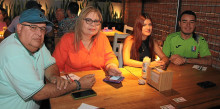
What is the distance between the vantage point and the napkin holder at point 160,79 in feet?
5.17

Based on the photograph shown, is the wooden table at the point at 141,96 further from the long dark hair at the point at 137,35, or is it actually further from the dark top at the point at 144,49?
the dark top at the point at 144,49

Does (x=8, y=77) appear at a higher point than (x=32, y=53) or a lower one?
lower

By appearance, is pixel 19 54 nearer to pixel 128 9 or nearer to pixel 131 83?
pixel 131 83

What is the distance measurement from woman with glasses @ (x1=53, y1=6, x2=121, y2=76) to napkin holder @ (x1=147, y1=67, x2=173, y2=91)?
57cm

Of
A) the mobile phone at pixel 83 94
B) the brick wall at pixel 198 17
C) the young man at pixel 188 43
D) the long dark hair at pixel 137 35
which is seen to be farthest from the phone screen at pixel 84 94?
the brick wall at pixel 198 17

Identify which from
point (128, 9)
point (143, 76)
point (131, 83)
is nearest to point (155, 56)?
point (143, 76)

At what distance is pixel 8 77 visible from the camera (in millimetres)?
1229

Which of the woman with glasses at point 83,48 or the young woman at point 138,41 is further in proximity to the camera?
→ the young woman at point 138,41

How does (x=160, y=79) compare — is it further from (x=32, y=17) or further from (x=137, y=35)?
(x=32, y=17)

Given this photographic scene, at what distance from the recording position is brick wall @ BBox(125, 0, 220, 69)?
3.01 m

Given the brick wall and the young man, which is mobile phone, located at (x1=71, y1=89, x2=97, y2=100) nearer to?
the young man

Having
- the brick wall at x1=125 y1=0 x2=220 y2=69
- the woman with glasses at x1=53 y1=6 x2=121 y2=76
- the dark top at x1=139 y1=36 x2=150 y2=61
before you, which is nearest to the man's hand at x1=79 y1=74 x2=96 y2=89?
the woman with glasses at x1=53 y1=6 x2=121 y2=76

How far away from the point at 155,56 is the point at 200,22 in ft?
3.99

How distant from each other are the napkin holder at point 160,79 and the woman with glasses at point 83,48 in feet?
1.86
